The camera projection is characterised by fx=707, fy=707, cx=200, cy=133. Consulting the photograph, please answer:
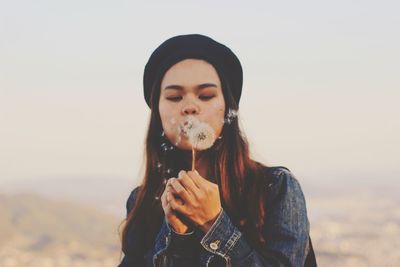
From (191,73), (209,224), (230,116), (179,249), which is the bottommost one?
(179,249)

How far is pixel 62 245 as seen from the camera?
94312mm

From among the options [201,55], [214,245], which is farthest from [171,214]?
[201,55]

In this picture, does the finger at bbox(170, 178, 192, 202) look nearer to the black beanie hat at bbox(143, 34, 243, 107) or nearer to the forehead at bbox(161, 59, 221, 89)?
the forehead at bbox(161, 59, 221, 89)

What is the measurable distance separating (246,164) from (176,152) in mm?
A: 296

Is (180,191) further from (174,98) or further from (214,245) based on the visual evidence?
(174,98)

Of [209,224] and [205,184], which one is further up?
[205,184]

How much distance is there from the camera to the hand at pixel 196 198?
6.77 ft

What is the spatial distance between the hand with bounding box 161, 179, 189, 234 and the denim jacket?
0.04m

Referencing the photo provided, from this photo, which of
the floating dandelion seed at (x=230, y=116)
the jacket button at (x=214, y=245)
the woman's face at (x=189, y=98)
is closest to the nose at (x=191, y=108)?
the woman's face at (x=189, y=98)

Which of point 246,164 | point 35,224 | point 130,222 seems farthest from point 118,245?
point 35,224

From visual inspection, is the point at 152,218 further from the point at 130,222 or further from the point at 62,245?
the point at 62,245

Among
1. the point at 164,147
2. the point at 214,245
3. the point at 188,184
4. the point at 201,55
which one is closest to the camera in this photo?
→ the point at 188,184

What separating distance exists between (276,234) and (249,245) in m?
0.11

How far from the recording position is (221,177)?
2451mm
